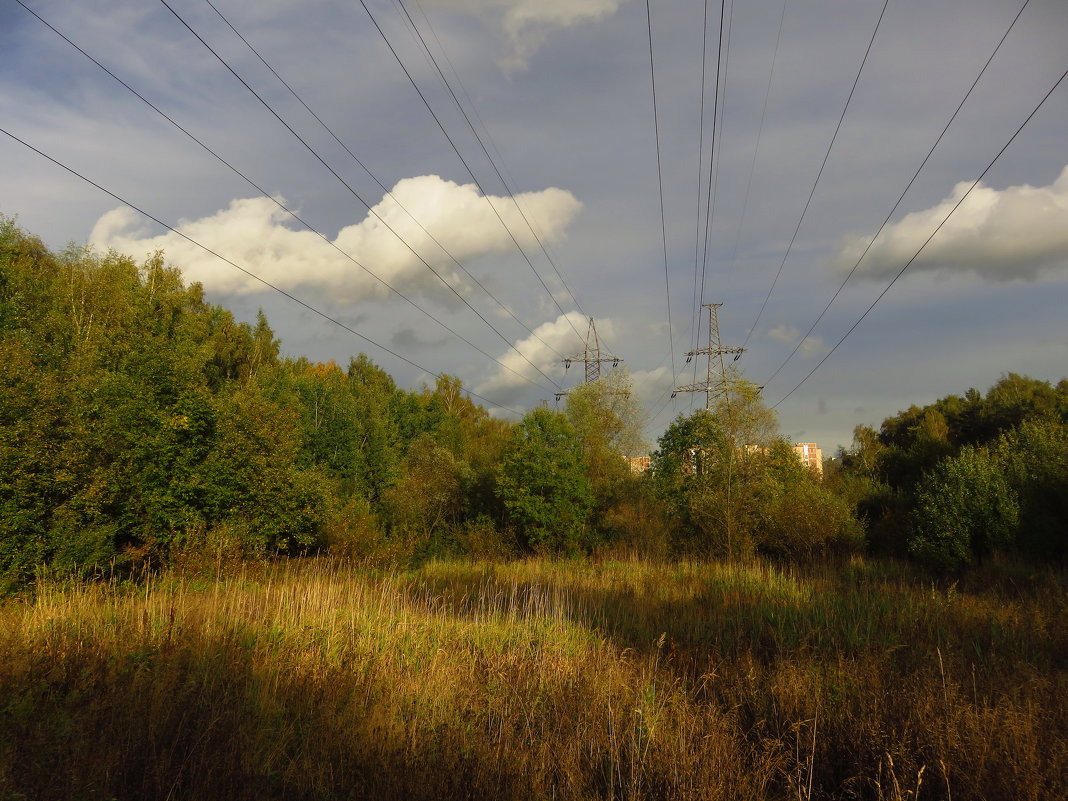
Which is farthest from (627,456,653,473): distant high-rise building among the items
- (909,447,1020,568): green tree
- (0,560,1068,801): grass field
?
(0,560,1068,801): grass field

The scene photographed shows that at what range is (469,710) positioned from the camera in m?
6.45

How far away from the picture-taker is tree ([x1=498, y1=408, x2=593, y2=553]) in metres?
31.1

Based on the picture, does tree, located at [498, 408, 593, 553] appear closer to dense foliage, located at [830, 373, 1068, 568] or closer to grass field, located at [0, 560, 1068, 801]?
dense foliage, located at [830, 373, 1068, 568]

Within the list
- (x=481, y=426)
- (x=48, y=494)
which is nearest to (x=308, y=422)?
(x=481, y=426)

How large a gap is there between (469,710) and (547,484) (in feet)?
82.4

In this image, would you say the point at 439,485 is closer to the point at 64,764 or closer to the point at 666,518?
the point at 666,518

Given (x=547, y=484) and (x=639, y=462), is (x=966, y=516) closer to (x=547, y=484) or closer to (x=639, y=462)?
(x=547, y=484)

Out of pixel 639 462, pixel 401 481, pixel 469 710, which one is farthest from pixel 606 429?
pixel 469 710

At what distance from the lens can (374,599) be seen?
1070cm

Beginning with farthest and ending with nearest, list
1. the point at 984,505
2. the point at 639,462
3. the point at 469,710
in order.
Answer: the point at 639,462 < the point at 984,505 < the point at 469,710

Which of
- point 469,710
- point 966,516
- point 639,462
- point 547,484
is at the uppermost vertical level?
point 639,462

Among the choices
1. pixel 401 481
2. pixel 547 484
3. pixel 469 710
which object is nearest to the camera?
pixel 469 710

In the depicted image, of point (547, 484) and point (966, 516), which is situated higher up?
point (547, 484)

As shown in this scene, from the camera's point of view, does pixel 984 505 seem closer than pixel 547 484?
Yes
